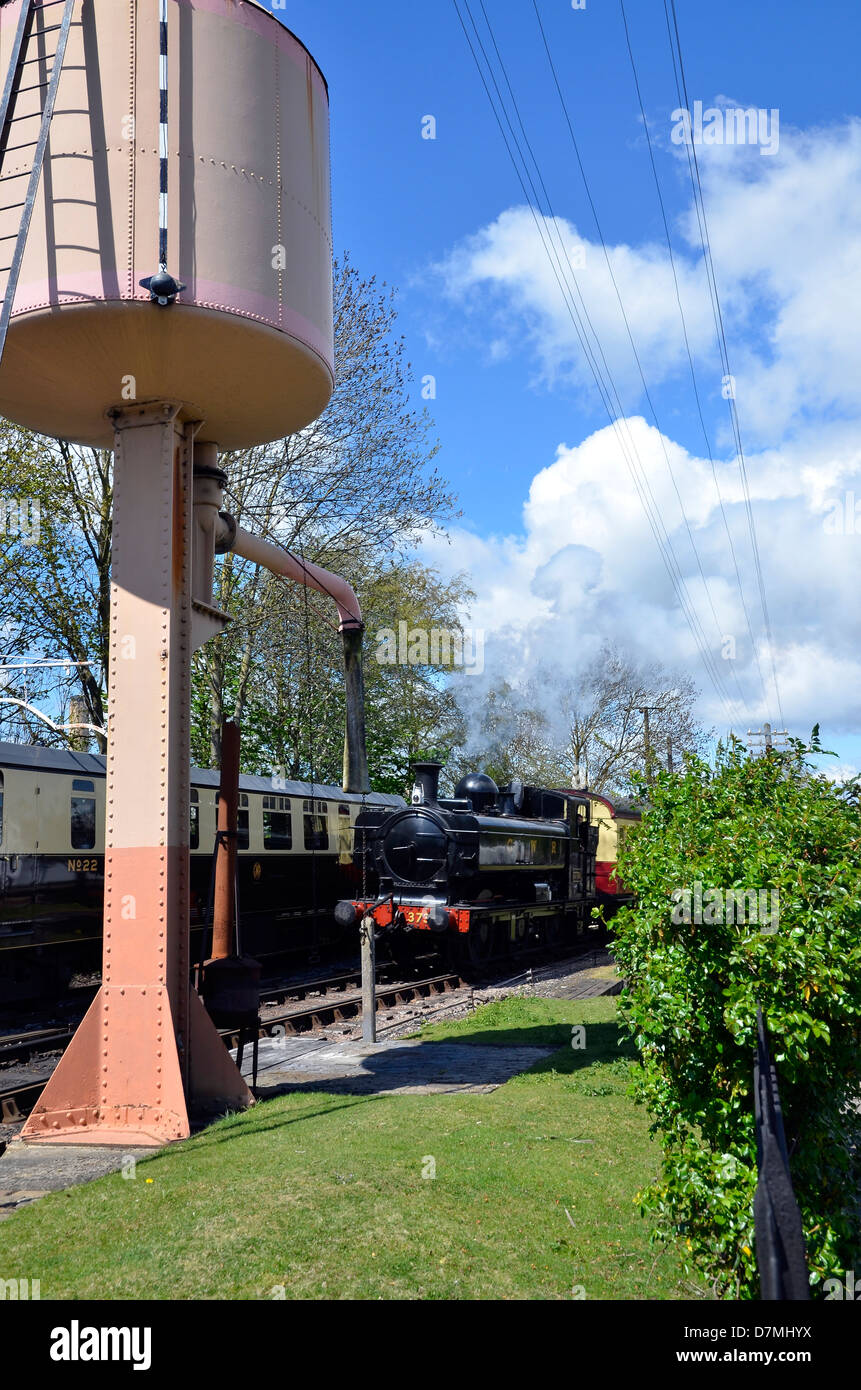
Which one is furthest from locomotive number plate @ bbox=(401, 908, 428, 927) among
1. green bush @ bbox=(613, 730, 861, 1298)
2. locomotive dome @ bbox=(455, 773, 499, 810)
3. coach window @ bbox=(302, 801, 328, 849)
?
green bush @ bbox=(613, 730, 861, 1298)

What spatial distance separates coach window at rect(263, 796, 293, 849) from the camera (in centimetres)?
1969

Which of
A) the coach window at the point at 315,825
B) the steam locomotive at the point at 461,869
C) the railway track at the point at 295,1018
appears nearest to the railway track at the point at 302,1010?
the railway track at the point at 295,1018

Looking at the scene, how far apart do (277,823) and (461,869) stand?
14.6 feet

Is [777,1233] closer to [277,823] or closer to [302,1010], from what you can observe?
[302,1010]

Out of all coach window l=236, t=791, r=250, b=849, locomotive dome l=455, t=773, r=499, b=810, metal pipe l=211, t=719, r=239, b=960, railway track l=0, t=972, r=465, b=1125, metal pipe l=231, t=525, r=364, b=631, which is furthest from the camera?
locomotive dome l=455, t=773, r=499, b=810

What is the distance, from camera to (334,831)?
76.0ft

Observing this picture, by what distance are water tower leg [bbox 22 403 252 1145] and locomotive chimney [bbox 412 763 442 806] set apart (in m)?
9.70

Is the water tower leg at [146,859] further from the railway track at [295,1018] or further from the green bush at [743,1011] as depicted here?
the green bush at [743,1011]

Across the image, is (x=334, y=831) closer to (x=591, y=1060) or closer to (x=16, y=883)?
(x=16, y=883)

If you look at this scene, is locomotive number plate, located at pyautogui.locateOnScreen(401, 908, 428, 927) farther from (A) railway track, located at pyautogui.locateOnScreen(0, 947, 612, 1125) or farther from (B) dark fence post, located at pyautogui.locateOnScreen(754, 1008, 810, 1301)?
(B) dark fence post, located at pyautogui.locateOnScreen(754, 1008, 810, 1301)

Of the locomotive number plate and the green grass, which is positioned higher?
the locomotive number plate
